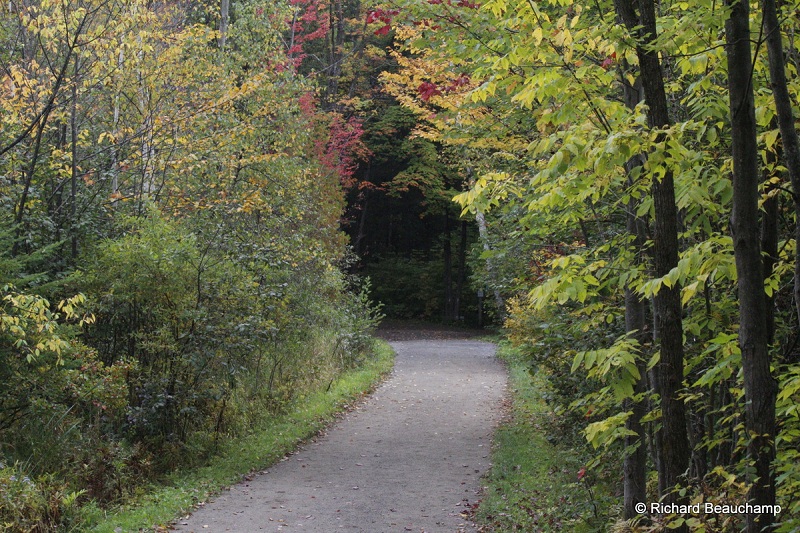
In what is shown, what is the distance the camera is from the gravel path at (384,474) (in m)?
7.59

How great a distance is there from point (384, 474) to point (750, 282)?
23.7 feet

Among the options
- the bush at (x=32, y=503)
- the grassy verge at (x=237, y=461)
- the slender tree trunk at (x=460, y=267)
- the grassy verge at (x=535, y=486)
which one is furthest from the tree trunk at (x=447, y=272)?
the bush at (x=32, y=503)

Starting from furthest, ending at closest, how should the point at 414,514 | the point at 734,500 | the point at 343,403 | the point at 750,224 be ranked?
the point at 343,403 → the point at 414,514 → the point at 734,500 → the point at 750,224

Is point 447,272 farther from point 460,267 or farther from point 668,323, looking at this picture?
point 668,323

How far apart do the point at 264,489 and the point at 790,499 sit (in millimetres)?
6427

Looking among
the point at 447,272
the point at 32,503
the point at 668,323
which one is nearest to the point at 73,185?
the point at 32,503

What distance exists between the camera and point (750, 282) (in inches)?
129

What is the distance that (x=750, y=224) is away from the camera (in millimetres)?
3262

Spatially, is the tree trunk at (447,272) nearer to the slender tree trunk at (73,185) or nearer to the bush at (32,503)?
the slender tree trunk at (73,185)

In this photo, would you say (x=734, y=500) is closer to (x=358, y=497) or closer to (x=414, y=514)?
(x=414, y=514)

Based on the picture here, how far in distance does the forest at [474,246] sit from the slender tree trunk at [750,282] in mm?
12

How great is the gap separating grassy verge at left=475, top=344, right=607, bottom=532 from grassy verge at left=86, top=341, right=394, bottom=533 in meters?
3.14

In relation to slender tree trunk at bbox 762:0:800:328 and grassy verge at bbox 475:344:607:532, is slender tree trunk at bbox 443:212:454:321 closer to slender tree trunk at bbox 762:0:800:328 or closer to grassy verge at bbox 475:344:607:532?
grassy verge at bbox 475:344:607:532

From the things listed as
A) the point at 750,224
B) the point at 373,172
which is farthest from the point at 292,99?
the point at 373,172
